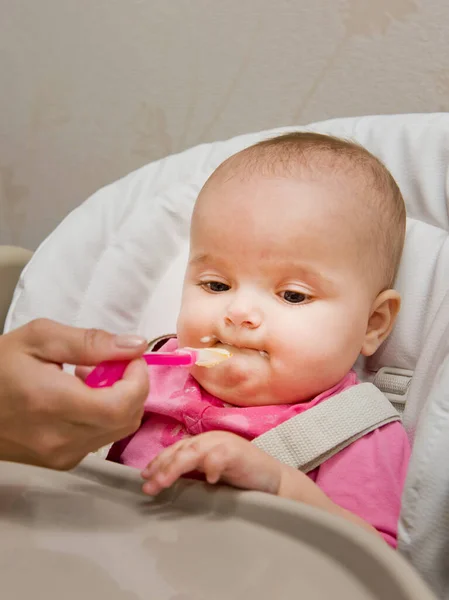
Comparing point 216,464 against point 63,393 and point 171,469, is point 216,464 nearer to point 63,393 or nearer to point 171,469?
point 171,469

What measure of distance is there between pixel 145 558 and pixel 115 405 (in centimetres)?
12

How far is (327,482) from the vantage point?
72cm

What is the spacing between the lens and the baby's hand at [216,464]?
57cm

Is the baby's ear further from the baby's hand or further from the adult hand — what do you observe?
the adult hand

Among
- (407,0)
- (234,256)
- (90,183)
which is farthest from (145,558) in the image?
(90,183)

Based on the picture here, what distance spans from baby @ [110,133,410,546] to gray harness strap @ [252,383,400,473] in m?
0.01

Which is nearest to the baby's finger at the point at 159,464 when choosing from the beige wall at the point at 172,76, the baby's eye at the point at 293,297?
the baby's eye at the point at 293,297

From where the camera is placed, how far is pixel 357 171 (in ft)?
→ 2.70

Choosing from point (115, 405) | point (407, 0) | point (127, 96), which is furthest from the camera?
point (127, 96)

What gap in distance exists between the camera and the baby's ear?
83 cm

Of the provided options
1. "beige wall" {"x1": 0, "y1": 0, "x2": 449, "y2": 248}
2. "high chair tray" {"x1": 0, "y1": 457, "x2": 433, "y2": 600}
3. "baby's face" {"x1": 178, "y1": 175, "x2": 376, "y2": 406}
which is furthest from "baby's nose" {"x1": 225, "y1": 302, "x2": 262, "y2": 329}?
"beige wall" {"x1": 0, "y1": 0, "x2": 449, "y2": 248}

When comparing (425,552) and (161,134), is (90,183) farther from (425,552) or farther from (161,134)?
(425,552)

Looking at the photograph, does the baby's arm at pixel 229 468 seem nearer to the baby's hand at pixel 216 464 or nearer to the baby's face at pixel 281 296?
the baby's hand at pixel 216 464

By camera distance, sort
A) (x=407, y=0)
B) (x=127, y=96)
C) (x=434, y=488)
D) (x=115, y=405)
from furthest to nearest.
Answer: (x=127, y=96) → (x=407, y=0) → (x=434, y=488) → (x=115, y=405)
